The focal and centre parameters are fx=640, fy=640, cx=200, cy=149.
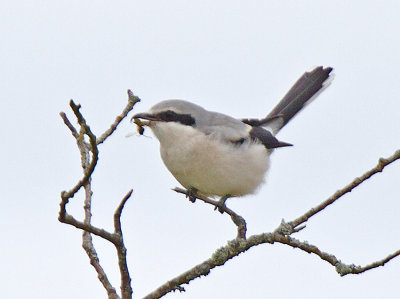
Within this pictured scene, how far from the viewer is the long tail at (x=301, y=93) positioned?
26.9 ft

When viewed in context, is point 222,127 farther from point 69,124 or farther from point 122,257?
point 122,257

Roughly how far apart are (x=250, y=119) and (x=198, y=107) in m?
1.26

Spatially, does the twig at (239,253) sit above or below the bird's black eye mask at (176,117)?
below

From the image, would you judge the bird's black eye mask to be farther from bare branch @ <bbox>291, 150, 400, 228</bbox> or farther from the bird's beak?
bare branch @ <bbox>291, 150, 400, 228</bbox>

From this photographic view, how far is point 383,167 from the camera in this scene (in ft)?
10.2

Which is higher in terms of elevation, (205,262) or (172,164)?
(172,164)

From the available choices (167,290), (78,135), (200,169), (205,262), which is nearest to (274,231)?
(205,262)

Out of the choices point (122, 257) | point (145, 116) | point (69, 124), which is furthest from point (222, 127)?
point (122, 257)

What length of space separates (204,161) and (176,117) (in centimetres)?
48

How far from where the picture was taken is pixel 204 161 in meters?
5.62

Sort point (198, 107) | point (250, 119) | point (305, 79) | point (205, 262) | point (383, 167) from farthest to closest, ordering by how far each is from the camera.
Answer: point (305, 79)
point (250, 119)
point (198, 107)
point (205, 262)
point (383, 167)

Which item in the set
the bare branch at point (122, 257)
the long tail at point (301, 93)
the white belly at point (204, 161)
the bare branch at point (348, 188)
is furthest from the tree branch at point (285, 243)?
Result: the long tail at point (301, 93)

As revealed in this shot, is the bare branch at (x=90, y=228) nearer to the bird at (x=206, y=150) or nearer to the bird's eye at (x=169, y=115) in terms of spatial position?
the bird at (x=206, y=150)

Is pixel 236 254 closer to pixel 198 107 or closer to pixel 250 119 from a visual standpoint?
pixel 198 107
